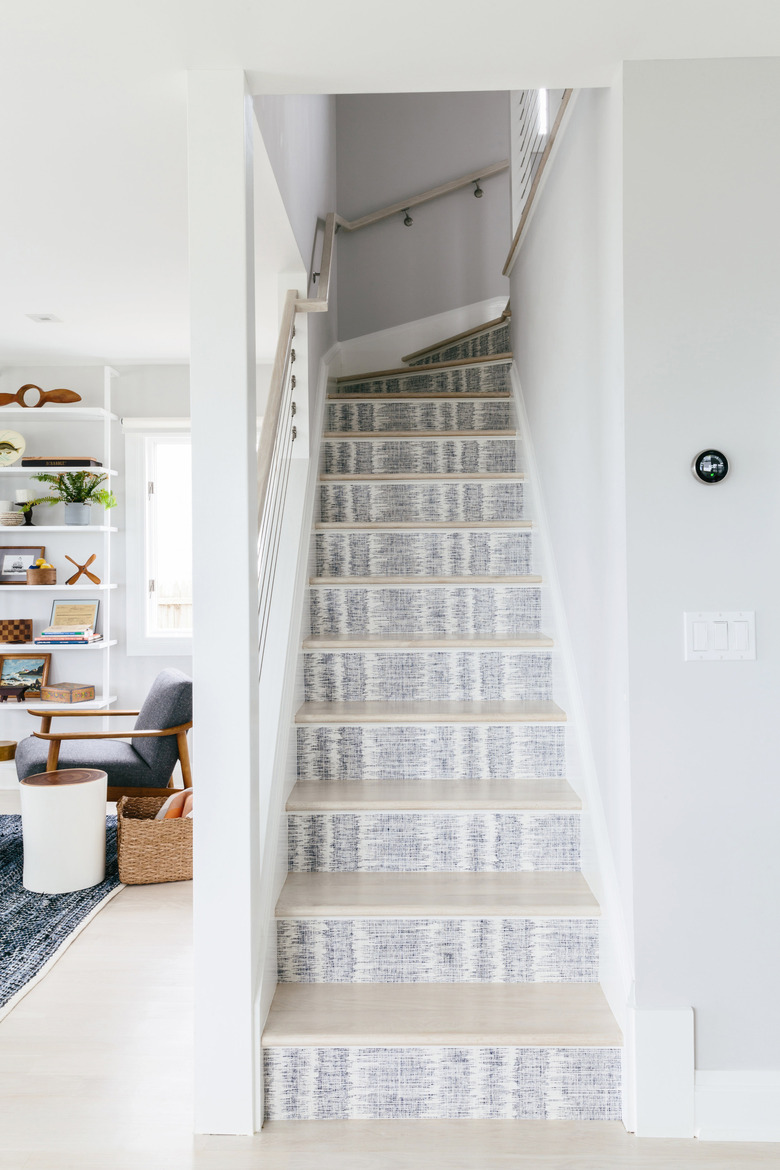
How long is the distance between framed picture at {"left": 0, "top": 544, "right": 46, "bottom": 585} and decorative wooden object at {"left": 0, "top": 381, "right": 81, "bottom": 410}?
83 centimetres

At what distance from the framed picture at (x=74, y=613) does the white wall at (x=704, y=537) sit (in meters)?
3.94

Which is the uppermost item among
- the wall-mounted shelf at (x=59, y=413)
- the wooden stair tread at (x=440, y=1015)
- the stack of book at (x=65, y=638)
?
the wall-mounted shelf at (x=59, y=413)

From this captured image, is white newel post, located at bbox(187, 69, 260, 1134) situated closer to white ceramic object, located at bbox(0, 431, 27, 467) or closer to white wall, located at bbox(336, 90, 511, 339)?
white wall, located at bbox(336, 90, 511, 339)

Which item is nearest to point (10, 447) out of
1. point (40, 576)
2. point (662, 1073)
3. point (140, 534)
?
point (40, 576)

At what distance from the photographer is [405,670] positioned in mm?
2818

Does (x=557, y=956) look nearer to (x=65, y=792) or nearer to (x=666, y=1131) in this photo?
(x=666, y=1131)

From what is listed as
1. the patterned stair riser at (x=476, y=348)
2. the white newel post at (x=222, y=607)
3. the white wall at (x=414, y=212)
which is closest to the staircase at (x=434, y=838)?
the white newel post at (x=222, y=607)

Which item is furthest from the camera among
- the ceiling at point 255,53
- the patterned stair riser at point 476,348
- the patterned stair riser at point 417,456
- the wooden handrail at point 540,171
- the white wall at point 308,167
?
the patterned stair riser at point 476,348

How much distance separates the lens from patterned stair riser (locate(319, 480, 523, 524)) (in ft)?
11.2

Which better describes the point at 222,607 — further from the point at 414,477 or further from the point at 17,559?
the point at 17,559

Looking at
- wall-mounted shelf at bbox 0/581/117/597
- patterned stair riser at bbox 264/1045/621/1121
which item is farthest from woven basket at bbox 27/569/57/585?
patterned stair riser at bbox 264/1045/621/1121

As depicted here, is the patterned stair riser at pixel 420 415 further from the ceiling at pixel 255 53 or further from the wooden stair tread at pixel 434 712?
the wooden stair tread at pixel 434 712

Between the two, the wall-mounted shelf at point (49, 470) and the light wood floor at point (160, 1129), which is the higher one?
the wall-mounted shelf at point (49, 470)

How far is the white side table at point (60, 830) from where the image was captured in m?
3.33
